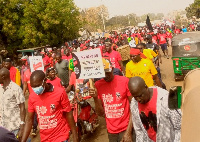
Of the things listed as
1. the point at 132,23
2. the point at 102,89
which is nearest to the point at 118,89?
the point at 102,89

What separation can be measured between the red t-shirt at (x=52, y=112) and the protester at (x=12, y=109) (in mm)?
614

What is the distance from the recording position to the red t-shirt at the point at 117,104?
381cm

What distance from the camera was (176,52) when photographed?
10031 mm

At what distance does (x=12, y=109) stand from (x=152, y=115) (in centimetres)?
249

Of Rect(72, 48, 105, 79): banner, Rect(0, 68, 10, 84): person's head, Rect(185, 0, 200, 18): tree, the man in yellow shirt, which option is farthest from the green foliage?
Rect(185, 0, 200, 18): tree

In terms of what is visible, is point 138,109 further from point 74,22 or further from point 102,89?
point 74,22

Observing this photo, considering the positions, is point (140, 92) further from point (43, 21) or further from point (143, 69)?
point (43, 21)

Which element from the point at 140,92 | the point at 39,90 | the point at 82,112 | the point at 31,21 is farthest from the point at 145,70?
the point at 31,21

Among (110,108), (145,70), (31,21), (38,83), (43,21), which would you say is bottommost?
(110,108)

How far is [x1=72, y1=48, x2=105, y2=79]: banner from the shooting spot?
12.0 ft

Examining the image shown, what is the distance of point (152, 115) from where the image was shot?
9.36ft

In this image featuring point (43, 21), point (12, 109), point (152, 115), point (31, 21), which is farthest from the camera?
point (31, 21)

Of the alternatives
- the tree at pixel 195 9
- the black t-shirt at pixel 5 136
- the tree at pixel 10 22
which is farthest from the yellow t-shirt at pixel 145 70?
the tree at pixel 195 9

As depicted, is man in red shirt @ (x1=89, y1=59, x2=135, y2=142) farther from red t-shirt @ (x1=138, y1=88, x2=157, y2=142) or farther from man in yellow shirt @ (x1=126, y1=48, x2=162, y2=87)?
man in yellow shirt @ (x1=126, y1=48, x2=162, y2=87)
